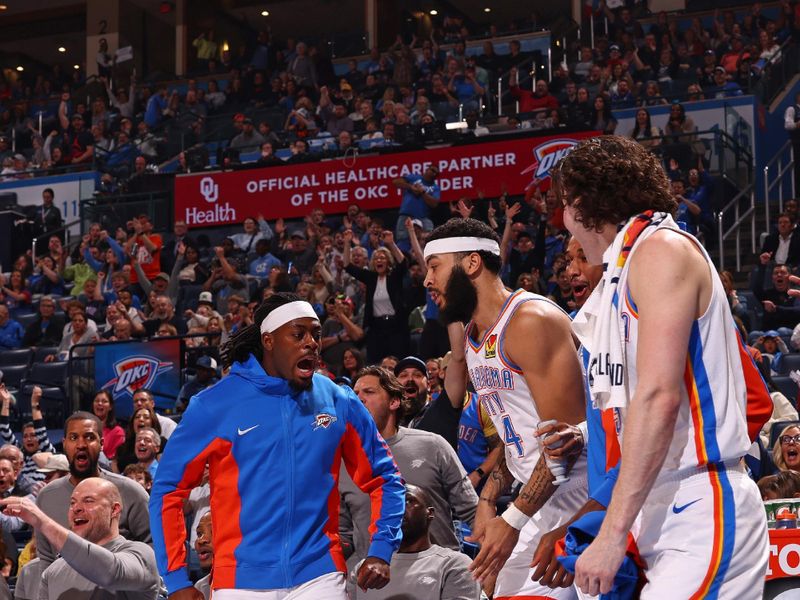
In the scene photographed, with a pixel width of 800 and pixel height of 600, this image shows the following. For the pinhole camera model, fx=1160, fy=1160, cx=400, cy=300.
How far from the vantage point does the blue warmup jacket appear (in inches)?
177

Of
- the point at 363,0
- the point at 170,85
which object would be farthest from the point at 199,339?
the point at 363,0

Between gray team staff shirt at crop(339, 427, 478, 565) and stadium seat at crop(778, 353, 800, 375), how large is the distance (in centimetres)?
525

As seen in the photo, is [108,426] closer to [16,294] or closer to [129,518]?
[129,518]

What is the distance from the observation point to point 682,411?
8.75 feet

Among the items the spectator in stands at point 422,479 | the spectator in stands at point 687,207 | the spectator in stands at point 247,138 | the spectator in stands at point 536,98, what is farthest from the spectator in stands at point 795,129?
the spectator in stands at point 422,479

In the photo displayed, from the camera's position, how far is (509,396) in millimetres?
4180

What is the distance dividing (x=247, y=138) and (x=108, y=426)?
10391 millimetres

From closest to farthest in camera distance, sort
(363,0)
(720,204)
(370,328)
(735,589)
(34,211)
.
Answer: (735,589) < (370,328) < (720,204) < (34,211) < (363,0)

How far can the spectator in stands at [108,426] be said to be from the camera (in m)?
10.9

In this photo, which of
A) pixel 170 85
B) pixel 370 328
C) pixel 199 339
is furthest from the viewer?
pixel 170 85

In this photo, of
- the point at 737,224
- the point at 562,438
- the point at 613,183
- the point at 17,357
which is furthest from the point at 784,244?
the point at 613,183

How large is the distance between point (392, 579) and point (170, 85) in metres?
23.8

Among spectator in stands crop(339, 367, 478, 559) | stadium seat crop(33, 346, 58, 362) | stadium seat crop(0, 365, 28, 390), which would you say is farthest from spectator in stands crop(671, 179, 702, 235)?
stadium seat crop(0, 365, 28, 390)

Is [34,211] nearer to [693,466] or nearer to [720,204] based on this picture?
[720,204]
